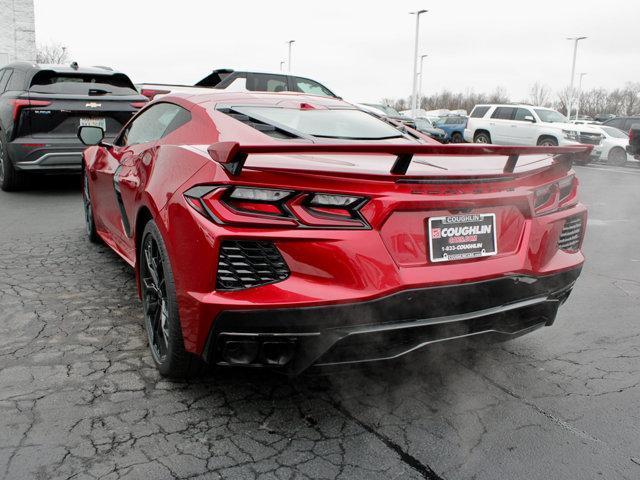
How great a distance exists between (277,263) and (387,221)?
1.48ft

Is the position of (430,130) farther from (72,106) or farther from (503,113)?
(72,106)

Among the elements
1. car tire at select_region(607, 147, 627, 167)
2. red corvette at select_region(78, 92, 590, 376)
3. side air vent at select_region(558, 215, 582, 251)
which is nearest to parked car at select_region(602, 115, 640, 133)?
car tire at select_region(607, 147, 627, 167)

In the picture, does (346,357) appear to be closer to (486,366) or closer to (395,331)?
(395,331)

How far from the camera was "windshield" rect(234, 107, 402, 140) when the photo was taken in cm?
345

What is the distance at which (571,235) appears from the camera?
120 inches

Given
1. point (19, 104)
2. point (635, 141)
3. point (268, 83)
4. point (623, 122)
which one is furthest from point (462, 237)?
point (623, 122)

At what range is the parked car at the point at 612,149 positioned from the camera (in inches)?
784

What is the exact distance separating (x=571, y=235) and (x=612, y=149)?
19134 mm

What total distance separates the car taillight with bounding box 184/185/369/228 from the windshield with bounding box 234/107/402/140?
1.12 metres

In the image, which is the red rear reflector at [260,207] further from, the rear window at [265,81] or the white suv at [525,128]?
the white suv at [525,128]

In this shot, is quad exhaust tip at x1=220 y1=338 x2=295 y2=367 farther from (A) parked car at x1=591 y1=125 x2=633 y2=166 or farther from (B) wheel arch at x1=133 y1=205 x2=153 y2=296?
(A) parked car at x1=591 y1=125 x2=633 y2=166

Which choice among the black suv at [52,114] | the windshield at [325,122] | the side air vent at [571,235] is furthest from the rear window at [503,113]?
the side air vent at [571,235]

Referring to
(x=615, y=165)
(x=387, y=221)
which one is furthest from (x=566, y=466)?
(x=615, y=165)

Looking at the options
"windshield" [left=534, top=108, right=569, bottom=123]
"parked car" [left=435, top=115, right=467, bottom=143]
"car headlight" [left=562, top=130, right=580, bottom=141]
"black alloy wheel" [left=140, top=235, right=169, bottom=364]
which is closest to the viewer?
"black alloy wheel" [left=140, top=235, right=169, bottom=364]
